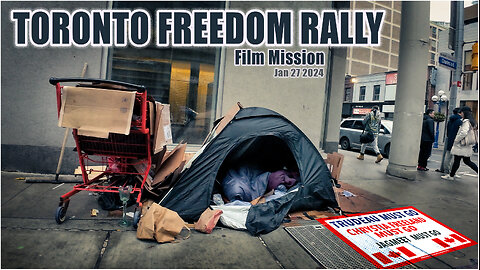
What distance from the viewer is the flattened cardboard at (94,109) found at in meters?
3.12

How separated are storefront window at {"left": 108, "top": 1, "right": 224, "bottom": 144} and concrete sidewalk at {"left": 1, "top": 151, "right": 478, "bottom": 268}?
7.82 ft

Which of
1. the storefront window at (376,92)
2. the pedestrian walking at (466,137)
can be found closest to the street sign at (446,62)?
the pedestrian walking at (466,137)

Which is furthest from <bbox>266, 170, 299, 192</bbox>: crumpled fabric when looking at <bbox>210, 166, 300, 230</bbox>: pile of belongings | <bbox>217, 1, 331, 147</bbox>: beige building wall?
<bbox>217, 1, 331, 147</bbox>: beige building wall

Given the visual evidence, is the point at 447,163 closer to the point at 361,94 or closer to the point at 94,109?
the point at 94,109

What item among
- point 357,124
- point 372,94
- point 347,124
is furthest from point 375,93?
point 357,124

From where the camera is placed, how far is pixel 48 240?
9.52 ft

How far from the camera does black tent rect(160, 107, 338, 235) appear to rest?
3654 millimetres

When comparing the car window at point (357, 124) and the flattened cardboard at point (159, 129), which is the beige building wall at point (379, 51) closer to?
the car window at point (357, 124)

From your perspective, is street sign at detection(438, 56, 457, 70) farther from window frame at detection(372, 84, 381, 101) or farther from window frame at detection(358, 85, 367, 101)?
window frame at detection(358, 85, 367, 101)

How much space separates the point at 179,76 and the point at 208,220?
3616 millimetres

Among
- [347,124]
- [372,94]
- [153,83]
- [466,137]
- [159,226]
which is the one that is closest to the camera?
[159,226]

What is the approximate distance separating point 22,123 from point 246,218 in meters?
4.59

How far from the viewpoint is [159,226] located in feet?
9.95

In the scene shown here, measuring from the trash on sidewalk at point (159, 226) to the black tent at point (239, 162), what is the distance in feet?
1.70
